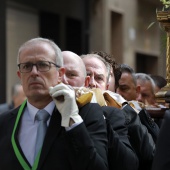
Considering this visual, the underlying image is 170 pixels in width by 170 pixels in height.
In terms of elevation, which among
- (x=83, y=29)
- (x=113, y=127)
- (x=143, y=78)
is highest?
(x=83, y=29)

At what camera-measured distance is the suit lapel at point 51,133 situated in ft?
15.3

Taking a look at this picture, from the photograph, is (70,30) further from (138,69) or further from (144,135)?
(144,135)

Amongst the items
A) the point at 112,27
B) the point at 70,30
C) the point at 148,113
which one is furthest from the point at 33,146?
the point at 112,27

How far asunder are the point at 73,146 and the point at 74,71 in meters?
0.87

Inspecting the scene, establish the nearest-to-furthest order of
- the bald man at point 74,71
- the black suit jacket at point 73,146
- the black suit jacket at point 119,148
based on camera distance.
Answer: the black suit jacket at point 73,146 < the black suit jacket at point 119,148 < the bald man at point 74,71

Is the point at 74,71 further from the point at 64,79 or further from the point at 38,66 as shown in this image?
the point at 38,66

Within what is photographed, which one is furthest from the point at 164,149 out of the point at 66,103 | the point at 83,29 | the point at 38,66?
the point at 83,29

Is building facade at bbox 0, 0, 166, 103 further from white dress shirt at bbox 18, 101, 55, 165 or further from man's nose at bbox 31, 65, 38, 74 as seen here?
man's nose at bbox 31, 65, 38, 74

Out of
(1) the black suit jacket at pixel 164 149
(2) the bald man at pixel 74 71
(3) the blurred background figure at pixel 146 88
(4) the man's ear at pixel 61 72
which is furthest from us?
(3) the blurred background figure at pixel 146 88

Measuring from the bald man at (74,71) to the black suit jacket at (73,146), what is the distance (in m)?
0.47

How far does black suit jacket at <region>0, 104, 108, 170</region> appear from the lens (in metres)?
4.53

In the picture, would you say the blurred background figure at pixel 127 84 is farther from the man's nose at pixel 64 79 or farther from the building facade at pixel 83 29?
the building facade at pixel 83 29

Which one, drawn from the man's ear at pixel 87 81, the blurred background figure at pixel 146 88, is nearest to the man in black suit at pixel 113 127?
the man's ear at pixel 87 81

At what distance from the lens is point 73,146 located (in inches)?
179
